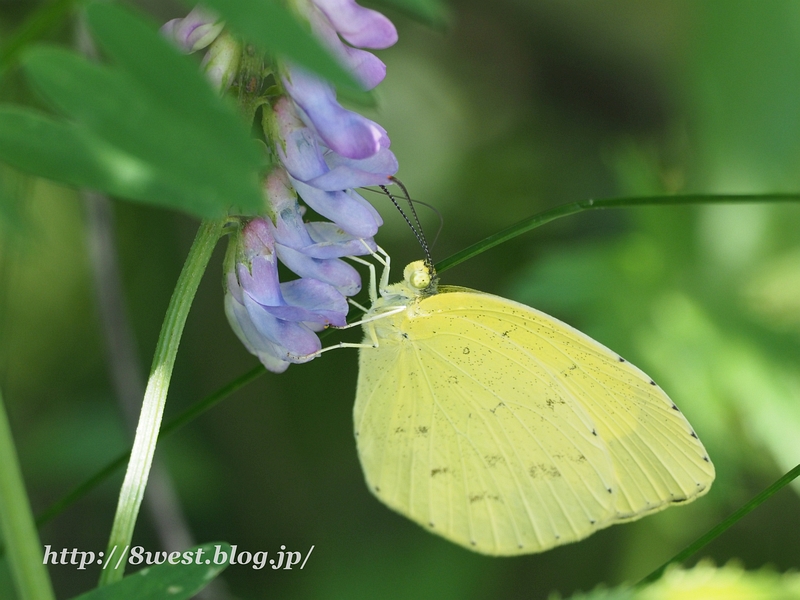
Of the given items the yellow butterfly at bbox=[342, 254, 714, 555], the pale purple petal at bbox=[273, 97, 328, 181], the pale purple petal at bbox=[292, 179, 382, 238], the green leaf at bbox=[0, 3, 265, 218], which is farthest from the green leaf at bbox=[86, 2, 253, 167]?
the yellow butterfly at bbox=[342, 254, 714, 555]

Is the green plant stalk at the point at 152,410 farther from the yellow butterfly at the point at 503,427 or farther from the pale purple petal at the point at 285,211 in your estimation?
the yellow butterfly at the point at 503,427

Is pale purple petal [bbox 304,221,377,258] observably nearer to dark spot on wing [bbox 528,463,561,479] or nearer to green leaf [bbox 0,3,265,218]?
green leaf [bbox 0,3,265,218]

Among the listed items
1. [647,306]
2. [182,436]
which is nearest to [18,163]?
[182,436]

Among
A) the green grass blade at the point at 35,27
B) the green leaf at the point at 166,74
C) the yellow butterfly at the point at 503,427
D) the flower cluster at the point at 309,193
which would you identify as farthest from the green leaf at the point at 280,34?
the yellow butterfly at the point at 503,427

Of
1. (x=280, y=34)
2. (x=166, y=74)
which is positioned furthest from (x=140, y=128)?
(x=280, y=34)

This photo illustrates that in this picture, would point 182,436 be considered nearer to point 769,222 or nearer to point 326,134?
point 326,134

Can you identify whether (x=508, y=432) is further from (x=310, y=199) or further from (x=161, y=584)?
(x=161, y=584)
